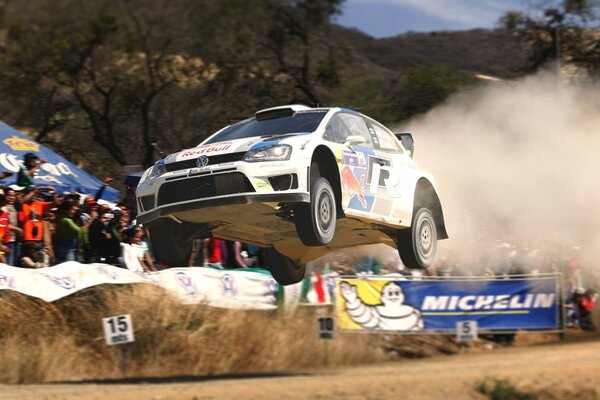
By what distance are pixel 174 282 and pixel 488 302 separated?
277 inches

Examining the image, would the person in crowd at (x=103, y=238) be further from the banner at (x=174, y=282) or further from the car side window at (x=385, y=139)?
the car side window at (x=385, y=139)

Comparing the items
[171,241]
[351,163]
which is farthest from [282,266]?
[351,163]

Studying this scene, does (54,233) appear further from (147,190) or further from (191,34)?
(191,34)

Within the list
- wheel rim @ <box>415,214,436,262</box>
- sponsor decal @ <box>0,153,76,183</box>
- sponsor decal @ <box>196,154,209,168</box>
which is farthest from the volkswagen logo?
sponsor decal @ <box>0,153,76,183</box>

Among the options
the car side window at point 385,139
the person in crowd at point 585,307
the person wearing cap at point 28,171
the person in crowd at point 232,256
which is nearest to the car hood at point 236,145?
the car side window at point 385,139

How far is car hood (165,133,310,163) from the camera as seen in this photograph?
830cm

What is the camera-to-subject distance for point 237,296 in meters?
15.6

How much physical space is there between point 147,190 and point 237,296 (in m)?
7.45

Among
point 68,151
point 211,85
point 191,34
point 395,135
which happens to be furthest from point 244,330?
point 191,34

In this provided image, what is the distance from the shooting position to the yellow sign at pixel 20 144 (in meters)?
17.3

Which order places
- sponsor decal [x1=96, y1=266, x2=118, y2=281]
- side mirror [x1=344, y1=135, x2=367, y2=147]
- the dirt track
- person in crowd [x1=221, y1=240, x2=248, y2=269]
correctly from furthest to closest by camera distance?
1. person in crowd [x1=221, y1=240, x2=248, y2=269]
2. sponsor decal [x1=96, y1=266, x2=118, y2=281]
3. the dirt track
4. side mirror [x1=344, y1=135, x2=367, y2=147]

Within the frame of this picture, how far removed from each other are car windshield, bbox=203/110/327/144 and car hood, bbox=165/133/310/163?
11.6 inches

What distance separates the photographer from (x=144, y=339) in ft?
51.6

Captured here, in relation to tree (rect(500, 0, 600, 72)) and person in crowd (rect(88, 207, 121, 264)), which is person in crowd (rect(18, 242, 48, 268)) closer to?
person in crowd (rect(88, 207, 121, 264))
